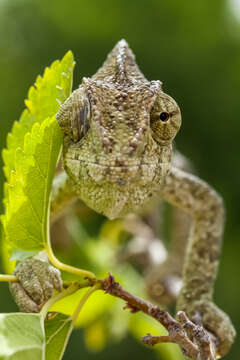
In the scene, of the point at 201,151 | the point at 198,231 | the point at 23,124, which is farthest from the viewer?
the point at 201,151

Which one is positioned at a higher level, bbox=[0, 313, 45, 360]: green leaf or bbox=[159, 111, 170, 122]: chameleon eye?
bbox=[159, 111, 170, 122]: chameleon eye

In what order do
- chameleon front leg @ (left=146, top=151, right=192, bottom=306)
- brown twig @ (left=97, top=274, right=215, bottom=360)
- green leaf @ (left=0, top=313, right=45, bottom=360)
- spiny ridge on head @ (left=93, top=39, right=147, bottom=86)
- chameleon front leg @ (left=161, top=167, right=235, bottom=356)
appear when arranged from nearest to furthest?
1. green leaf @ (left=0, top=313, right=45, bottom=360)
2. brown twig @ (left=97, top=274, right=215, bottom=360)
3. spiny ridge on head @ (left=93, top=39, right=147, bottom=86)
4. chameleon front leg @ (left=161, top=167, right=235, bottom=356)
5. chameleon front leg @ (left=146, top=151, right=192, bottom=306)

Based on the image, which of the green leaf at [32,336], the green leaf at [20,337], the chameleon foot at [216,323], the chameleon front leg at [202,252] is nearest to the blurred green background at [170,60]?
the chameleon front leg at [202,252]

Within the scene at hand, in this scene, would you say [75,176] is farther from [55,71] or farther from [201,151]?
[201,151]

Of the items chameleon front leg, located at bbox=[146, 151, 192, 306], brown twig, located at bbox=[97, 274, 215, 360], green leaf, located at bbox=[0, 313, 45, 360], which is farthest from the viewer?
chameleon front leg, located at bbox=[146, 151, 192, 306]

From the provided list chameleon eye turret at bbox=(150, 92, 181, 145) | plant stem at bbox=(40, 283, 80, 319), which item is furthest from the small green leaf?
chameleon eye turret at bbox=(150, 92, 181, 145)

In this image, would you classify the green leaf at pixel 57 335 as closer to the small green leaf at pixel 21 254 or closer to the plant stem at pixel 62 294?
the plant stem at pixel 62 294

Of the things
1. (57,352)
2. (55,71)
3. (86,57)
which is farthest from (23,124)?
(86,57)

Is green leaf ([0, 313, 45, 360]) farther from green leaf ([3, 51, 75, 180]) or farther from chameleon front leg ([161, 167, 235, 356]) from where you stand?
chameleon front leg ([161, 167, 235, 356])
